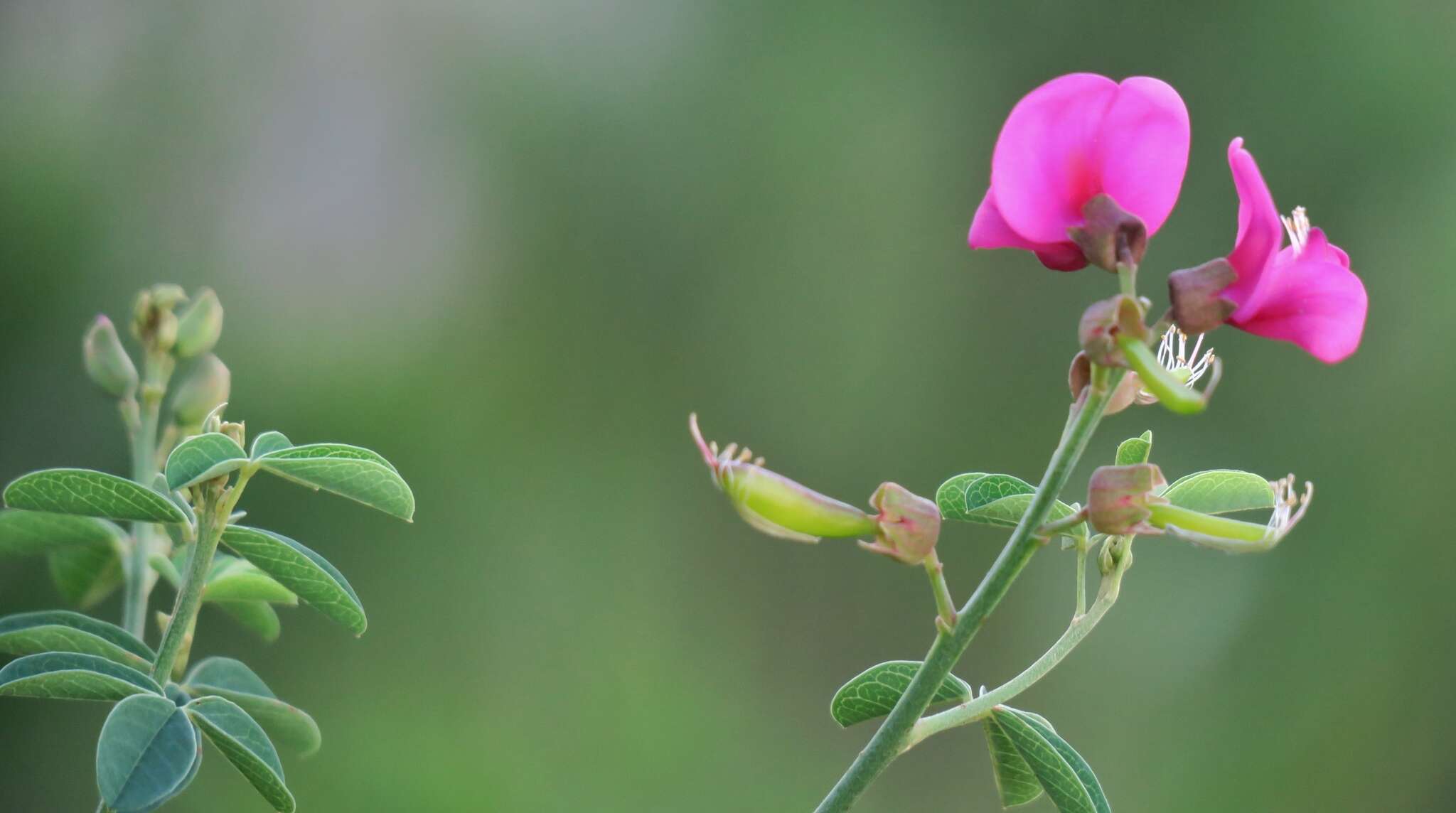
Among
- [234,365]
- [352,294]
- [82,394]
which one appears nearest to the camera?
[82,394]

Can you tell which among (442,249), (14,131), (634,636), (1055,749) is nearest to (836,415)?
(634,636)

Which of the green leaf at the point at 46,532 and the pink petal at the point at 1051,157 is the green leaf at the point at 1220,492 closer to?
the pink petal at the point at 1051,157

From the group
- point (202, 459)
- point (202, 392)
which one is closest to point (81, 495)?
point (202, 459)

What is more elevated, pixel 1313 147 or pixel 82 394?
pixel 1313 147

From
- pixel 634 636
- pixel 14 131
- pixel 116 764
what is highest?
pixel 14 131

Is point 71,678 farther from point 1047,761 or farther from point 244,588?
point 1047,761

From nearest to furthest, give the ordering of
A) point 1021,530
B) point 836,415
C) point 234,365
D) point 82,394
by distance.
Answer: point 1021,530 → point 82,394 → point 234,365 → point 836,415

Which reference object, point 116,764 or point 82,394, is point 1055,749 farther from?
point 82,394
